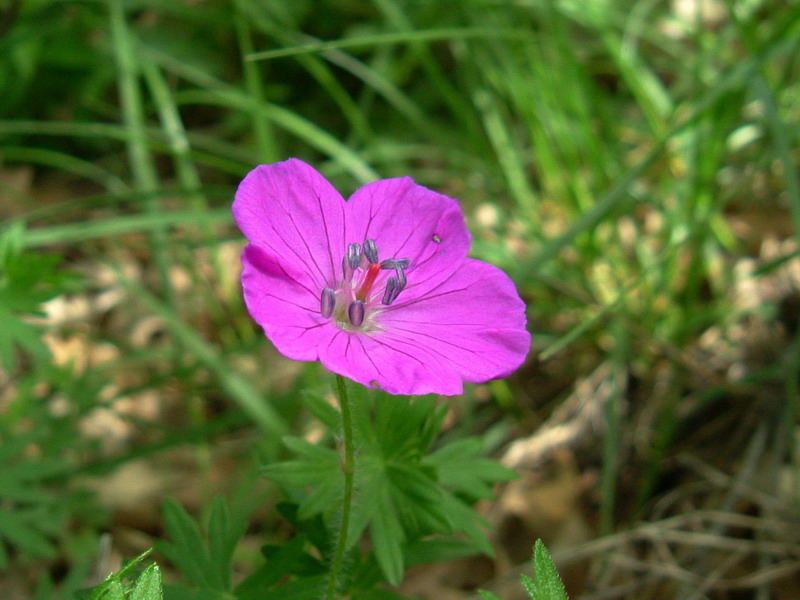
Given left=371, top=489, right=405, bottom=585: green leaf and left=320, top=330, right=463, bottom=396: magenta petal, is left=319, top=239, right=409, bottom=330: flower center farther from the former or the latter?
left=371, top=489, right=405, bottom=585: green leaf

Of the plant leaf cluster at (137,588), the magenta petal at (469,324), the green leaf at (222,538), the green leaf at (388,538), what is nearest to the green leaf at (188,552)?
the green leaf at (222,538)

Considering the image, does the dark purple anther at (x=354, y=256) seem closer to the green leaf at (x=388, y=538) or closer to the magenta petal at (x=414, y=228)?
the magenta petal at (x=414, y=228)

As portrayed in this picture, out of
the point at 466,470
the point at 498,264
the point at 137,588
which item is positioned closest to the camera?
the point at 137,588

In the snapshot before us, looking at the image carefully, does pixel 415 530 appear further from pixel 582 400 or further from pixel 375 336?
pixel 582 400

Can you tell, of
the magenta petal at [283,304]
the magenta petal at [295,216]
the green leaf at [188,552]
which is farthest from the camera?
the green leaf at [188,552]

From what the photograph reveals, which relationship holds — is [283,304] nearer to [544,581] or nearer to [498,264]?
[544,581]

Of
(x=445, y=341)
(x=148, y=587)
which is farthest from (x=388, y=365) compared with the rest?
(x=148, y=587)
